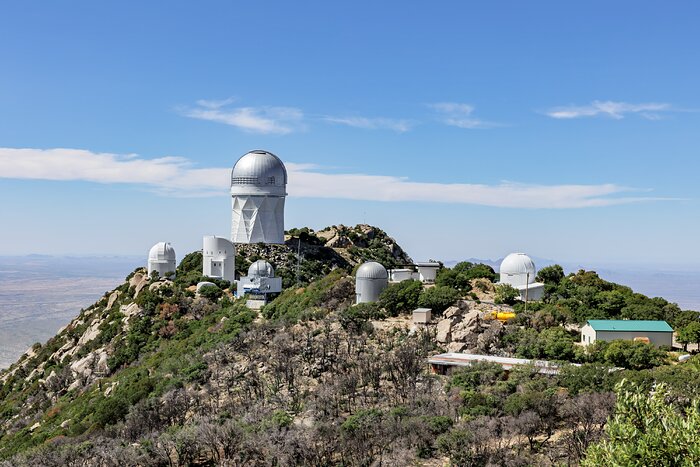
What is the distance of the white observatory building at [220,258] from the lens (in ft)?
194

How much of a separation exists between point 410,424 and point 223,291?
33.8 m

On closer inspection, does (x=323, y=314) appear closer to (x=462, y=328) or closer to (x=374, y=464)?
(x=462, y=328)

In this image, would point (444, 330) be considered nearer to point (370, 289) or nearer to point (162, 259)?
point (370, 289)

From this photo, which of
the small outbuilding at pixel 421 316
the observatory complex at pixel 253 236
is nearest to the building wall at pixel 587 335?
the small outbuilding at pixel 421 316

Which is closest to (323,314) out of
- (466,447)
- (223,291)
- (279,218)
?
(223,291)

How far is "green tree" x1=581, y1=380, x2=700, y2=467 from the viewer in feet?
47.6

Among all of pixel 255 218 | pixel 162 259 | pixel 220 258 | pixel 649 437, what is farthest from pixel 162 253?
pixel 649 437

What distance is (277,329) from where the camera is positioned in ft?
136

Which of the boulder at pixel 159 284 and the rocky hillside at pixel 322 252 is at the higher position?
the rocky hillside at pixel 322 252

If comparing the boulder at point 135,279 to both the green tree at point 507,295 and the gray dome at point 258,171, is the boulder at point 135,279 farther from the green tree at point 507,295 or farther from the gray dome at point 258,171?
the green tree at point 507,295

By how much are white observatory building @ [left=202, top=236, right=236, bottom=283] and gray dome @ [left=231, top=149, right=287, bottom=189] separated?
782 centimetres

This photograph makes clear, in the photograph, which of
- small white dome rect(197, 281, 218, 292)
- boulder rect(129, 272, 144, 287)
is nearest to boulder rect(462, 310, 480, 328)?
small white dome rect(197, 281, 218, 292)

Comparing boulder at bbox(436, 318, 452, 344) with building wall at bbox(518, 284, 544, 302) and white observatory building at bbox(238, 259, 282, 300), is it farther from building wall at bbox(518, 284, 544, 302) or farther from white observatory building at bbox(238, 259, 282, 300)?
white observatory building at bbox(238, 259, 282, 300)

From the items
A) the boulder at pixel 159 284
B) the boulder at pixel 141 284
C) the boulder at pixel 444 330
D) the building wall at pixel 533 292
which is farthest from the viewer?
the boulder at pixel 141 284
